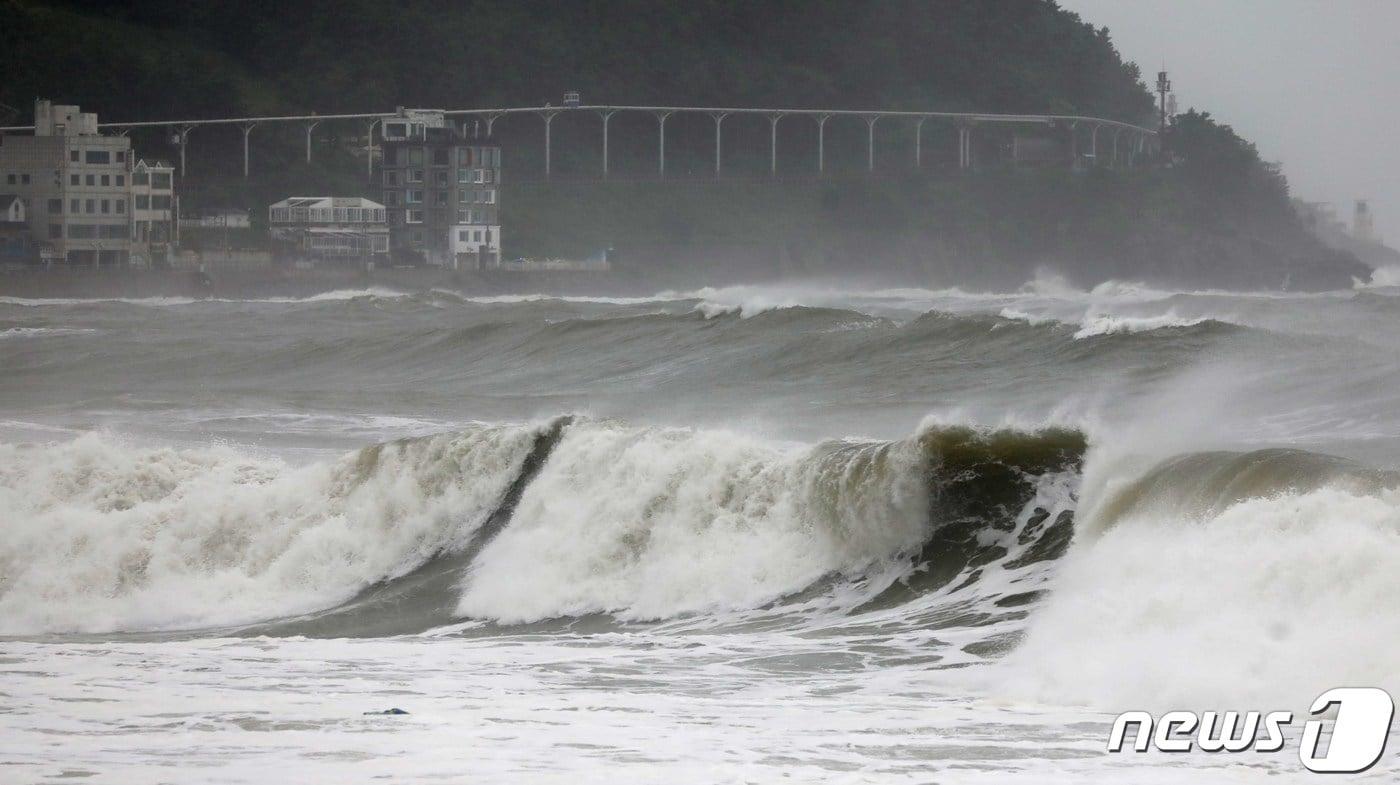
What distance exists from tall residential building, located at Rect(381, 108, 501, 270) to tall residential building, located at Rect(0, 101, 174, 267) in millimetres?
12367

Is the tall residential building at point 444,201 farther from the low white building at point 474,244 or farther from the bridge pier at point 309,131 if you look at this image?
the bridge pier at point 309,131

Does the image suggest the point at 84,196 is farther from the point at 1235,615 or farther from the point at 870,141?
A: the point at 1235,615

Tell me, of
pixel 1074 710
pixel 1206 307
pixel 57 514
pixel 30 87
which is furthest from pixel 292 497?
pixel 30 87

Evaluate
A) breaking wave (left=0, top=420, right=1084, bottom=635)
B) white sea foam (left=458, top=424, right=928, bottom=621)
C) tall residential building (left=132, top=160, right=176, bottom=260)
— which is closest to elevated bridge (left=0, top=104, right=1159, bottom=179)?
tall residential building (left=132, top=160, right=176, bottom=260)

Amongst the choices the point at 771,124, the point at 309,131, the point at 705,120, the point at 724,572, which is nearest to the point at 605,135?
the point at 705,120

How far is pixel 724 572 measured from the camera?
50.0 feet

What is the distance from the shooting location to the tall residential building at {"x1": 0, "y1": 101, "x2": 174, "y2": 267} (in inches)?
3258

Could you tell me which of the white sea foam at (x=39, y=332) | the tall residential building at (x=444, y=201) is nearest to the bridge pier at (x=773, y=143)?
the tall residential building at (x=444, y=201)

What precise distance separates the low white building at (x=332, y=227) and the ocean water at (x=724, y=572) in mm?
60401

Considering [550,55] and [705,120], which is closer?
[705,120]

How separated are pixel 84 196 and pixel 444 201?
18503mm

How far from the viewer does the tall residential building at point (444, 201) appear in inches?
3594

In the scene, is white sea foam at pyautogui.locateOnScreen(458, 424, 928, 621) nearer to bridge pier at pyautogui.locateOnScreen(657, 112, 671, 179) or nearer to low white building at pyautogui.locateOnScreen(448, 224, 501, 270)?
low white building at pyautogui.locateOnScreen(448, 224, 501, 270)

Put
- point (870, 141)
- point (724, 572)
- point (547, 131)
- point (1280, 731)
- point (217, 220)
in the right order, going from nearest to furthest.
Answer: point (1280, 731), point (724, 572), point (217, 220), point (547, 131), point (870, 141)
